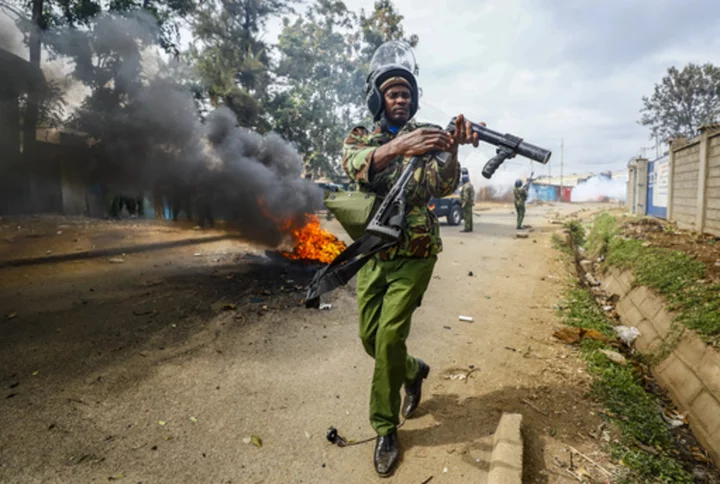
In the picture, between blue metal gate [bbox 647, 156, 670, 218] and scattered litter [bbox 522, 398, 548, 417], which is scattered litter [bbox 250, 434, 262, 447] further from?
blue metal gate [bbox 647, 156, 670, 218]

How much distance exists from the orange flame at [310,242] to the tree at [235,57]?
7.69 m

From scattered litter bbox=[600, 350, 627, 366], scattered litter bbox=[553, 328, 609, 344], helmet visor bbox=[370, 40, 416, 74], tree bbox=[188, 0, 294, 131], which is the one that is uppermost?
tree bbox=[188, 0, 294, 131]

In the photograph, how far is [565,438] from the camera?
2.19m

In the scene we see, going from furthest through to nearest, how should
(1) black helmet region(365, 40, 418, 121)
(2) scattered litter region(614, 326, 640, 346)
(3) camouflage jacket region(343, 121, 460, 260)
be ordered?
1. (2) scattered litter region(614, 326, 640, 346)
2. (1) black helmet region(365, 40, 418, 121)
3. (3) camouflage jacket region(343, 121, 460, 260)

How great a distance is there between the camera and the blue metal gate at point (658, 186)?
36.0ft

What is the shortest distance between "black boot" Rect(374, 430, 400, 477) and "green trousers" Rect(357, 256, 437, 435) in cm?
4

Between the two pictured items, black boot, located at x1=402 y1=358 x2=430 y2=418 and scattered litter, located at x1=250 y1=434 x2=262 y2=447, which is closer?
scattered litter, located at x1=250 y1=434 x2=262 y2=447

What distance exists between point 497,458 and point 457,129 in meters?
1.66

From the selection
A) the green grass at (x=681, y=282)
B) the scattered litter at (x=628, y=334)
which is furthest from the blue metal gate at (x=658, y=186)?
the scattered litter at (x=628, y=334)

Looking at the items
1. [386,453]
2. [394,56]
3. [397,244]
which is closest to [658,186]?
[394,56]

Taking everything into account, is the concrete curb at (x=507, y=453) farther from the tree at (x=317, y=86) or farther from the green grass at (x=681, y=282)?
the tree at (x=317, y=86)

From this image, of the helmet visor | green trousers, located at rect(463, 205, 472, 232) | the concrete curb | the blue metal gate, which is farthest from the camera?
green trousers, located at rect(463, 205, 472, 232)

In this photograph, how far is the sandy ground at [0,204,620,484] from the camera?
2.04 m

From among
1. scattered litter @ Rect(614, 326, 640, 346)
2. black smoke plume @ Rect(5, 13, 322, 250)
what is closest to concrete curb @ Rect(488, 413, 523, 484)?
scattered litter @ Rect(614, 326, 640, 346)
